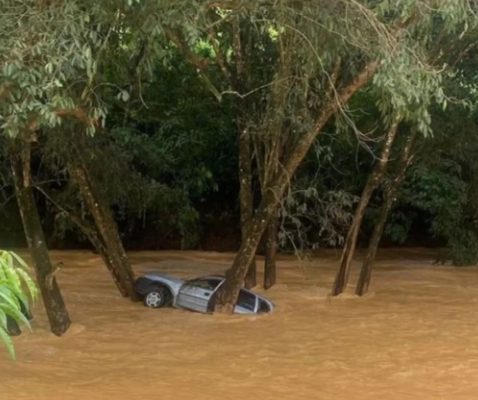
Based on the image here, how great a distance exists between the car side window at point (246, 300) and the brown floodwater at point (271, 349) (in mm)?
339

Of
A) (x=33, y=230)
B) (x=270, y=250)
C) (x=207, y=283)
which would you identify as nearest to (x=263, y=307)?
(x=207, y=283)

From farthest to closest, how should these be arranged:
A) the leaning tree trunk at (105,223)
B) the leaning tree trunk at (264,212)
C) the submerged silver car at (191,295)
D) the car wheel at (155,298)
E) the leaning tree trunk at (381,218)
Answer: the leaning tree trunk at (381,218) → the car wheel at (155,298) → the submerged silver car at (191,295) → the leaning tree trunk at (105,223) → the leaning tree trunk at (264,212)

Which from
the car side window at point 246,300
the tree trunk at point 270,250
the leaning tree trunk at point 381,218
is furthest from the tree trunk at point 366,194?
the car side window at point 246,300

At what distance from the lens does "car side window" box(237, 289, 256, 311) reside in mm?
13047

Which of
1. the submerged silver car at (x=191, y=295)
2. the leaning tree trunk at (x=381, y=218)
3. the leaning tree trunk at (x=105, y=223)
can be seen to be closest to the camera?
the leaning tree trunk at (x=105, y=223)

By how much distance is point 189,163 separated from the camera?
18.1 meters

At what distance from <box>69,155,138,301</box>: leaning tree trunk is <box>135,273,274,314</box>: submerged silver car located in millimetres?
247

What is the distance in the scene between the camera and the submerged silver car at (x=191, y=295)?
1307 centimetres

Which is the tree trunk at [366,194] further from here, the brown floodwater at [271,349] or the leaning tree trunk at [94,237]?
the leaning tree trunk at [94,237]

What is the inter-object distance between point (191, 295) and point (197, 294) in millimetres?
124

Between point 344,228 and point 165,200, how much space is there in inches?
131

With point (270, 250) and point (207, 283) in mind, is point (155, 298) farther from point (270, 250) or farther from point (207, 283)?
point (270, 250)

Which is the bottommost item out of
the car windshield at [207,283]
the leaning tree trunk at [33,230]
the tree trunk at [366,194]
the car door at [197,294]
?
the car door at [197,294]

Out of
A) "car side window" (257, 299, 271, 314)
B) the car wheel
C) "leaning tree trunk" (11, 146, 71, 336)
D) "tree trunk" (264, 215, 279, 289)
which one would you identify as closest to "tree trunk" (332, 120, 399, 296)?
"tree trunk" (264, 215, 279, 289)
